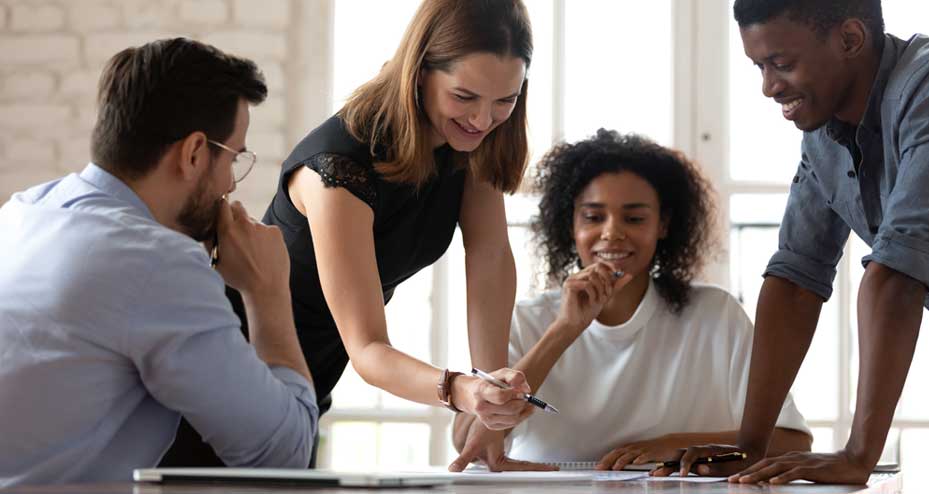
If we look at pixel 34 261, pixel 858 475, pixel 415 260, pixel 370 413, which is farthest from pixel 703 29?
pixel 34 261

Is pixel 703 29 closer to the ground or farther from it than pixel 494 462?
farther from it

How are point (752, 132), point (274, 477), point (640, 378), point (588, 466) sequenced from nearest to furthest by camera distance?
point (274, 477) < point (588, 466) < point (640, 378) < point (752, 132)

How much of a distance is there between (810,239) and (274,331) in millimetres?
888

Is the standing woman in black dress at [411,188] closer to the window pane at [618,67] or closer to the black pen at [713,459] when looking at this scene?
the black pen at [713,459]

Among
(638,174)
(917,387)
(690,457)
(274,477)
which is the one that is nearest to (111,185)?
(274,477)

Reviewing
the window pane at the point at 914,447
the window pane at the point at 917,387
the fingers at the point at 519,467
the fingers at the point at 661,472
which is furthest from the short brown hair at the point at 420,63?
the window pane at the point at 914,447

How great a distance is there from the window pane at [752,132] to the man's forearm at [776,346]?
1858 millimetres

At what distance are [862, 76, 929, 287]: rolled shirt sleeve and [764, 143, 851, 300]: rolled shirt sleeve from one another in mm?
304

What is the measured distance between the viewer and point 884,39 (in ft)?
5.57

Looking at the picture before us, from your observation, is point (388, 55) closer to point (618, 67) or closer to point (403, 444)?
point (618, 67)

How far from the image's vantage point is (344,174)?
1.78m

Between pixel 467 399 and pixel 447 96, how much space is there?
0.49 meters

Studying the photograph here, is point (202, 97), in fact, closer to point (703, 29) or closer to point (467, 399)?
point (467, 399)

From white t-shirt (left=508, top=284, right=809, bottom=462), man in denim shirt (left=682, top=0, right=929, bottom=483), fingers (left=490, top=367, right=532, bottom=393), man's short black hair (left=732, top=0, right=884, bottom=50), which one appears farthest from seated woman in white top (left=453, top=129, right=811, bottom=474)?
man's short black hair (left=732, top=0, right=884, bottom=50)
